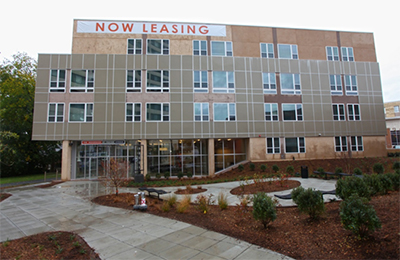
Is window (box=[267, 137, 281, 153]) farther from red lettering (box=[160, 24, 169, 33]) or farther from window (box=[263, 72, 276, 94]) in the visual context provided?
red lettering (box=[160, 24, 169, 33])

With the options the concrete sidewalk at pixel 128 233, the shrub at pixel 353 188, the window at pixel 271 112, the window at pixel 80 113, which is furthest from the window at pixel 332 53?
the window at pixel 80 113

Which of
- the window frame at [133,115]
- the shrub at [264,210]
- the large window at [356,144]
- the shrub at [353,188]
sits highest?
the window frame at [133,115]

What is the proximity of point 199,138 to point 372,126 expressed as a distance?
20.8 meters

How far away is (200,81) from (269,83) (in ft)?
26.2

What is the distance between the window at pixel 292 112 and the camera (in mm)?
25328

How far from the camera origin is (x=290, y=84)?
25.9 meters

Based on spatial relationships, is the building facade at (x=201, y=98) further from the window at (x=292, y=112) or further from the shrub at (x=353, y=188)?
the shrub at (x=353, y=188)

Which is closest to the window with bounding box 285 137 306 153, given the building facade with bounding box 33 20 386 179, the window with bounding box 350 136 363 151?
the building facade with bounding box 33 20 386 179

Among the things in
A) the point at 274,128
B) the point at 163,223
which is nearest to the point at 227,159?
the point at 274,128

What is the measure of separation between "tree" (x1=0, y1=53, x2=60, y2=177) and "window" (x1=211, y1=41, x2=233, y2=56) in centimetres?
2650

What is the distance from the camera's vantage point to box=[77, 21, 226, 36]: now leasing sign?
24359 mm

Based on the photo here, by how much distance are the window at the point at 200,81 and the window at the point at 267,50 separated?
7.48 m

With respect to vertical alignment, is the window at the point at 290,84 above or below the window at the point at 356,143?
above

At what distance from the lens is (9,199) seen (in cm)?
1341
